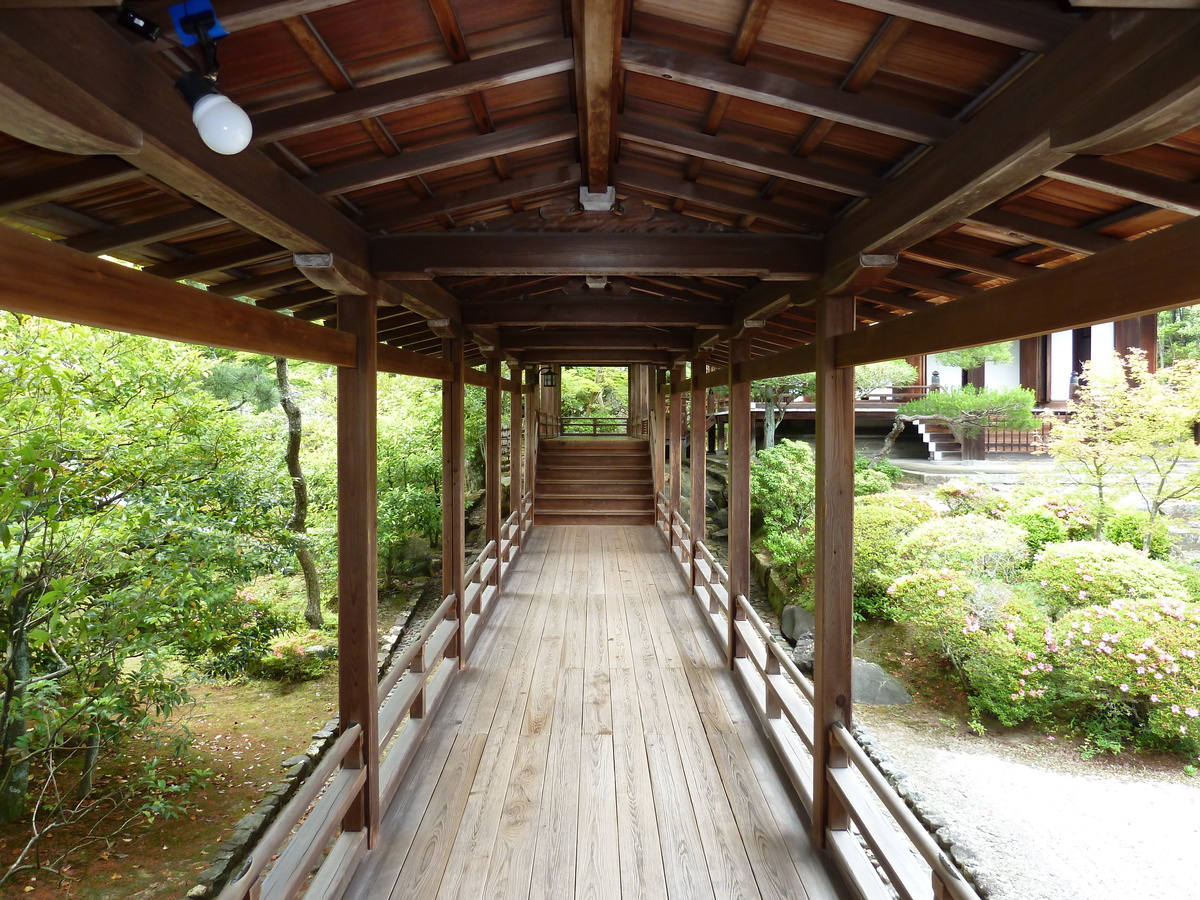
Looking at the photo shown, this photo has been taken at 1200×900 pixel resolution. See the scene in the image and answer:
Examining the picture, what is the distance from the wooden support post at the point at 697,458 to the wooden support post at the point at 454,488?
7.84ft

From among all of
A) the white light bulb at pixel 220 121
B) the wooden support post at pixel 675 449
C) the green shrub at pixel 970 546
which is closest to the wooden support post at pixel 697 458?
the wooden support post at pixel 675 449

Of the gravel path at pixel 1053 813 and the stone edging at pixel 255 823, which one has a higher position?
the stone edging at pixel 255 823

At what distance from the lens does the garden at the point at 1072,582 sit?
16.4ft

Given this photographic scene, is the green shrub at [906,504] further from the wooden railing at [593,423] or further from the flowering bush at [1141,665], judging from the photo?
the wooden railing at [593,423]

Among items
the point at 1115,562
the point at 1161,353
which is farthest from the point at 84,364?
the point at 1161,353

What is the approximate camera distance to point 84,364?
4.05 m

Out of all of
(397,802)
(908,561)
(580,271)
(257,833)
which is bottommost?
(257,833)

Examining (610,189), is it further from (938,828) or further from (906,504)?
(906,504)

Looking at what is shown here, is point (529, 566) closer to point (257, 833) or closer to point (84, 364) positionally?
point (257, 833)

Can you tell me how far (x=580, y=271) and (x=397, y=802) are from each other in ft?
8.88

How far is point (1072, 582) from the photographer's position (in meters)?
5.79

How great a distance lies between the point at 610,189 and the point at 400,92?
1.19 metres

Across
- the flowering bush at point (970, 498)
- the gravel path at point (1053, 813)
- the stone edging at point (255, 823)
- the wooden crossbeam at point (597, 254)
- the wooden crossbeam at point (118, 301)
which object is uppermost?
the wooden crossbeam at point (597, 254)

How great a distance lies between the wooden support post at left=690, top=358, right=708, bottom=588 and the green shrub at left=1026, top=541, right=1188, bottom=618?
3.08 meters
